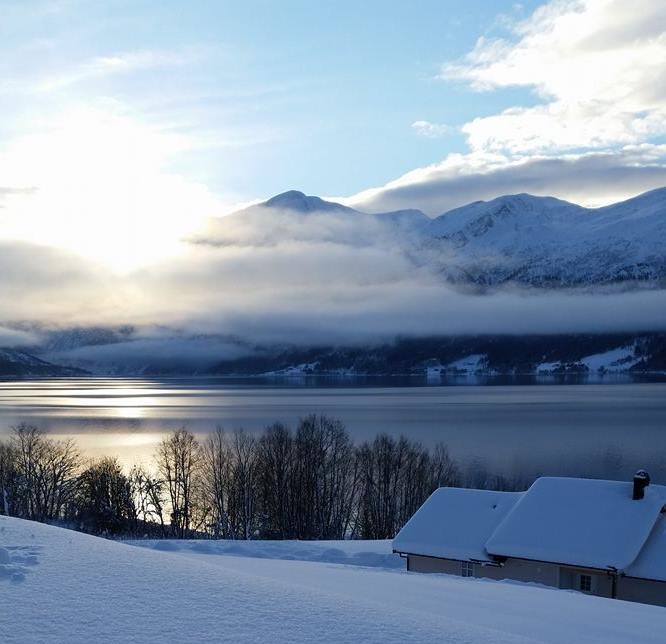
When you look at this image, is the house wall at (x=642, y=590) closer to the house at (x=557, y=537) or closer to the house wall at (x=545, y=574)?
the house at (x=557, y=537)

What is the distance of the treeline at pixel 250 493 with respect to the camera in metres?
51.6

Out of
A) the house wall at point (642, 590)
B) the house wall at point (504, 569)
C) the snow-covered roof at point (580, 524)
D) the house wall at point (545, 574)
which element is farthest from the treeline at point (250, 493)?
the house wall at point (642, 590)

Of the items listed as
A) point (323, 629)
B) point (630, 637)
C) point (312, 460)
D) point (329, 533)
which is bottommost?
point (329, 533)

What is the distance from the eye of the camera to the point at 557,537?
25.0 meters

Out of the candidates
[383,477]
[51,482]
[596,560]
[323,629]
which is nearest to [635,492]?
[596,560]

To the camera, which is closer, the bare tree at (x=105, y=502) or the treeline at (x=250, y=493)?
the bare tree at (x=105, y=502)

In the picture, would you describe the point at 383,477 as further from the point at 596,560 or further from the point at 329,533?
the point at 596,560

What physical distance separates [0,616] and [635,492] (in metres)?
24.5

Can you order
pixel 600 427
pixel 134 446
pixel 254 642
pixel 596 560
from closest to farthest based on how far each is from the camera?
1. pixel 254 642
2. pixel 596 560
3. pixel 134 446
4. pixel 600 427

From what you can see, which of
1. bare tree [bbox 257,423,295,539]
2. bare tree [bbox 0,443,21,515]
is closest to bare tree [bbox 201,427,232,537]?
bare tree [bbox 257,423,295,539]

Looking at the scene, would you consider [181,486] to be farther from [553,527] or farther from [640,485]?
[640,485]

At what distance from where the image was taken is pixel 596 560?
23.5 metres

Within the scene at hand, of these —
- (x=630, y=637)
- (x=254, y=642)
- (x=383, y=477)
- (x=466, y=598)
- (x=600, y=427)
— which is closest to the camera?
(x=254, y=642)

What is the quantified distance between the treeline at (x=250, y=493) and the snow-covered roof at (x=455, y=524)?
2225 centimetres
